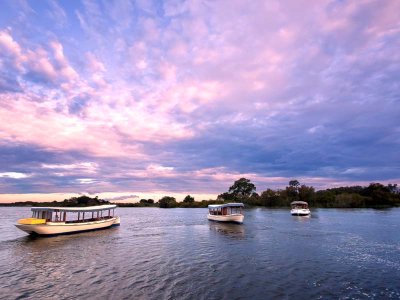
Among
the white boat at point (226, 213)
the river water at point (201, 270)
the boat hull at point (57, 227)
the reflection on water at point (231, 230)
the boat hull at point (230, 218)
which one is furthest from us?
the white boat at point (226, 213)

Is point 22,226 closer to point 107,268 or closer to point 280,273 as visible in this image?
point 107,268

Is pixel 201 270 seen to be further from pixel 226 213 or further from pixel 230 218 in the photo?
pixel 226 213

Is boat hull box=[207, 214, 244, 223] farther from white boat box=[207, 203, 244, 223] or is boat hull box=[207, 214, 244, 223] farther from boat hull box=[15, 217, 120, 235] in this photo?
boat hull box=[15, 217, 120, 235]

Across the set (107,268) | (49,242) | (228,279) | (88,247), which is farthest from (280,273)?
(49,242)

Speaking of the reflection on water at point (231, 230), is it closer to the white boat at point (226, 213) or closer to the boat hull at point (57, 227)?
the white boat at point (226, 213)

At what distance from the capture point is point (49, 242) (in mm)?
43156

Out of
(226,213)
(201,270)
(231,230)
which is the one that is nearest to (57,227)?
(231,230)

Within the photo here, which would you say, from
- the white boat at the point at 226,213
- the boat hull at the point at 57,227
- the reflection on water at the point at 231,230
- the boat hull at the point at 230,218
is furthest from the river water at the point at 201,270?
the white boat at the point at 226,213

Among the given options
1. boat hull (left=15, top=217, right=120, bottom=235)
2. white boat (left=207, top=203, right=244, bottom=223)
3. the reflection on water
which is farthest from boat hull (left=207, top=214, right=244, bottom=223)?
boat hull (left=15, top=217, right=120, bottom=235)

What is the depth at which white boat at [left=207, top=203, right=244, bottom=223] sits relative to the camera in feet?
231

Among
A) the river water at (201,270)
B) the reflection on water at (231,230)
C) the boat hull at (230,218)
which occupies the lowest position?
the river water at (201,270)

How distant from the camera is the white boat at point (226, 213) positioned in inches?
2773

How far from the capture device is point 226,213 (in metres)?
76.4

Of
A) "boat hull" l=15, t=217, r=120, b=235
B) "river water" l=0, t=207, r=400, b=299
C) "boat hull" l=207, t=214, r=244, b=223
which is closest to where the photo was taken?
"river water" l=0, t=207, r=400, b=299
